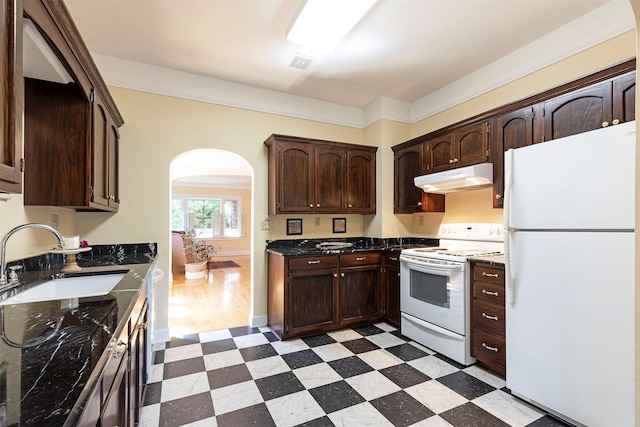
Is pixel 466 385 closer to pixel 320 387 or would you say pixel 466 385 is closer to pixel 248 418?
pixel 320 387

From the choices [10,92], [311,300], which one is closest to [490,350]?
[311,300]

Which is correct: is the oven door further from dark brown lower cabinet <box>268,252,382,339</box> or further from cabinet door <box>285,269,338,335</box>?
cabinet door <box>285,269,338,335</box>

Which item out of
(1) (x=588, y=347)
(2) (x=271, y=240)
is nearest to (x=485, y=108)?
(1) (x=588, y=347)

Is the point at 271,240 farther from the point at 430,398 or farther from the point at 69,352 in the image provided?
the point at 69,352

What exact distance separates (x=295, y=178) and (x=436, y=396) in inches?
93.2

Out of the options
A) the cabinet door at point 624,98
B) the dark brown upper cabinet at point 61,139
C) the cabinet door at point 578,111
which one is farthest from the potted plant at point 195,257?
the cabinet door at point 624,98

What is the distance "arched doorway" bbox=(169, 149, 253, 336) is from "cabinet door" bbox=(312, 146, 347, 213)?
851 mm

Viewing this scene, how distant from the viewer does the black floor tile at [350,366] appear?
2299mm

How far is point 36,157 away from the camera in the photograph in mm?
1790

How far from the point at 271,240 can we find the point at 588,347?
9.20ft

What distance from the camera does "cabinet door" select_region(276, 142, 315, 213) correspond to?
10.7 ft

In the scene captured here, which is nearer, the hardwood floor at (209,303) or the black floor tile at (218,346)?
the black floor tile at (218,346)

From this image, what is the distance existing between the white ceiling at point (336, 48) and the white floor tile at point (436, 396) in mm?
2771

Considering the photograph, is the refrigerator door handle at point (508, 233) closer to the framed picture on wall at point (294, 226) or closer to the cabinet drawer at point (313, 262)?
the cabinet drawer at point (313, 262)
